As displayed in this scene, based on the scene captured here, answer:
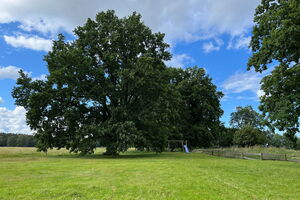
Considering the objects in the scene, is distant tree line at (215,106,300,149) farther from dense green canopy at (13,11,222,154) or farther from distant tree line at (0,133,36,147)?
distant tree line at (0,133,36,147)

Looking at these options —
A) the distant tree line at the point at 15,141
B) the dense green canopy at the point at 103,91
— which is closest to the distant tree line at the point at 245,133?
the dense green canopy at the point at 103,91

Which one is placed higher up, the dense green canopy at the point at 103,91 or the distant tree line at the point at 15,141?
the dense green canopy at the point at 103,91

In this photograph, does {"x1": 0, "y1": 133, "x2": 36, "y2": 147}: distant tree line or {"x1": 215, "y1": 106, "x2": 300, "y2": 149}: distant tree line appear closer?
{"x1": 215, "y1": 106, "x2": 300, "y2": 149}: distant tree line

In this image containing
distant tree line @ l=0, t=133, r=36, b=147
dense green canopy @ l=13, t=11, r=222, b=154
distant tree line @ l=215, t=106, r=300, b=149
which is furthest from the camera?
distant tree line @ l=0, t=133, r=36, b=147

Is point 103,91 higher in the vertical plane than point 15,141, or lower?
higher

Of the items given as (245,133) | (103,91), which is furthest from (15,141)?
(245,133)

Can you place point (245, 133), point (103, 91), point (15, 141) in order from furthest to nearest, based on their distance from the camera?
point (15, 141) → point (245, 133) → point (103, 91)

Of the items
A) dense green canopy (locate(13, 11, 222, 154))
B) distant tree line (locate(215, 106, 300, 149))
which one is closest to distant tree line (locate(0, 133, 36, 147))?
dense green canopy (locate(13, 11, 222, 154))

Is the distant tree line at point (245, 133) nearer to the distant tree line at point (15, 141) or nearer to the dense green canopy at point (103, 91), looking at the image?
the dense green canopy at point (103, 91)

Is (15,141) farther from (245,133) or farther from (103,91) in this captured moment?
(245,133)

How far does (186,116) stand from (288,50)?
99.7ft

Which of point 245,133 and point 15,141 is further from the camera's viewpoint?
point 15,141

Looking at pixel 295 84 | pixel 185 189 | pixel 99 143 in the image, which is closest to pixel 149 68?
pixel 99 143

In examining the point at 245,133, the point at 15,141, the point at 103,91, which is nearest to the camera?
the point at 103,91
